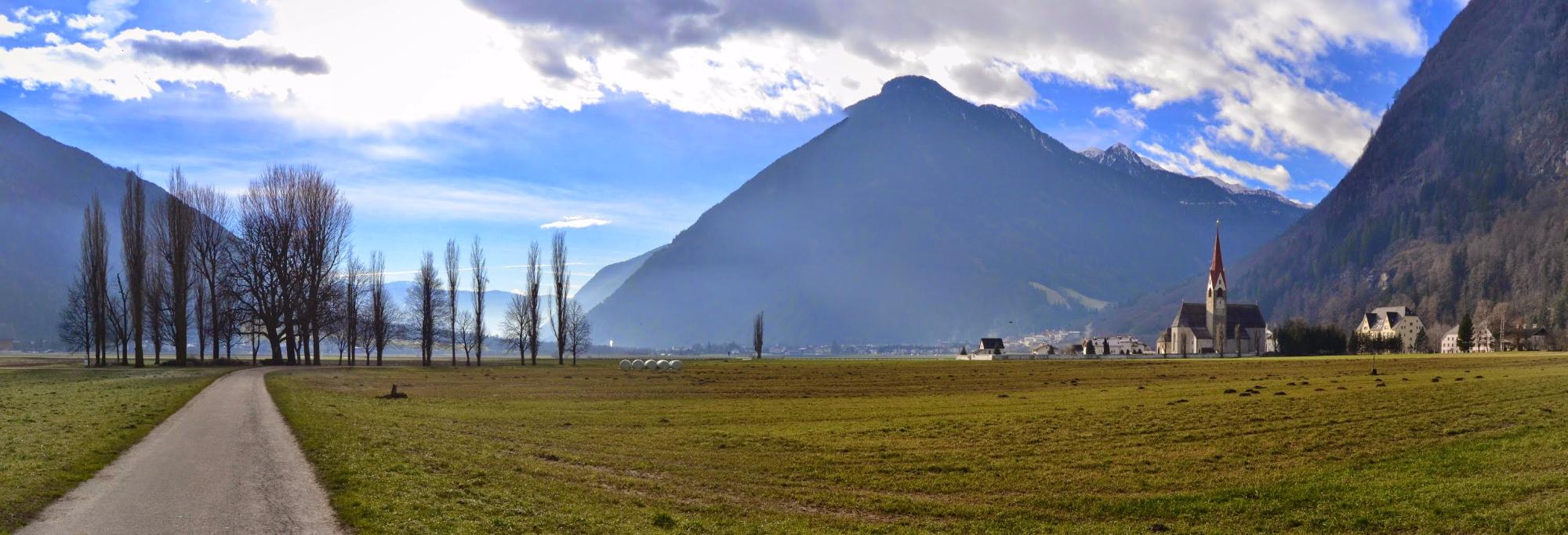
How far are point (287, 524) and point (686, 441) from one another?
16.2 metres

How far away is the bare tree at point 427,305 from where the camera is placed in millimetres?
113125

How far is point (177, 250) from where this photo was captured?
92.9 metres

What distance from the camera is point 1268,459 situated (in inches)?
1049

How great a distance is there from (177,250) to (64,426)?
74.9 metres

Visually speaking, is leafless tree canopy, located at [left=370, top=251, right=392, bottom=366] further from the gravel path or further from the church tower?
the church tower

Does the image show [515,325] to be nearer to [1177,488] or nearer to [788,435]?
[788,435]

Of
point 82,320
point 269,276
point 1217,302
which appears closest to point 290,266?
point 269,276

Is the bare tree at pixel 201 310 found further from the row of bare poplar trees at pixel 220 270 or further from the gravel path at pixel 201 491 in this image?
the gravel path at pixel 201 491

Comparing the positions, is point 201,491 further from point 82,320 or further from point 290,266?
point 82,320

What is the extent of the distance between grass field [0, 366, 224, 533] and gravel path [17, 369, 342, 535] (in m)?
0.51

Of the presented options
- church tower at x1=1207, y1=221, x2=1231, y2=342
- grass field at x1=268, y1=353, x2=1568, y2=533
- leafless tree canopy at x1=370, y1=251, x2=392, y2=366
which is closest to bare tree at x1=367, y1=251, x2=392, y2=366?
leafless tree canopy at x1=370, y1=251, x2=392, y2=366

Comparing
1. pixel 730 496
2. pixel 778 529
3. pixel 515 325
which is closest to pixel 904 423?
pixel 730 496

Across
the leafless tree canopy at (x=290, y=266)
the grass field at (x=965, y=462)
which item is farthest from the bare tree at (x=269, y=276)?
the grass field at (x=965, y=462)

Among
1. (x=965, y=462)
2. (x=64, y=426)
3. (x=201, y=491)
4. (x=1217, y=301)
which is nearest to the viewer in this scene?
(x=201, y=491)
